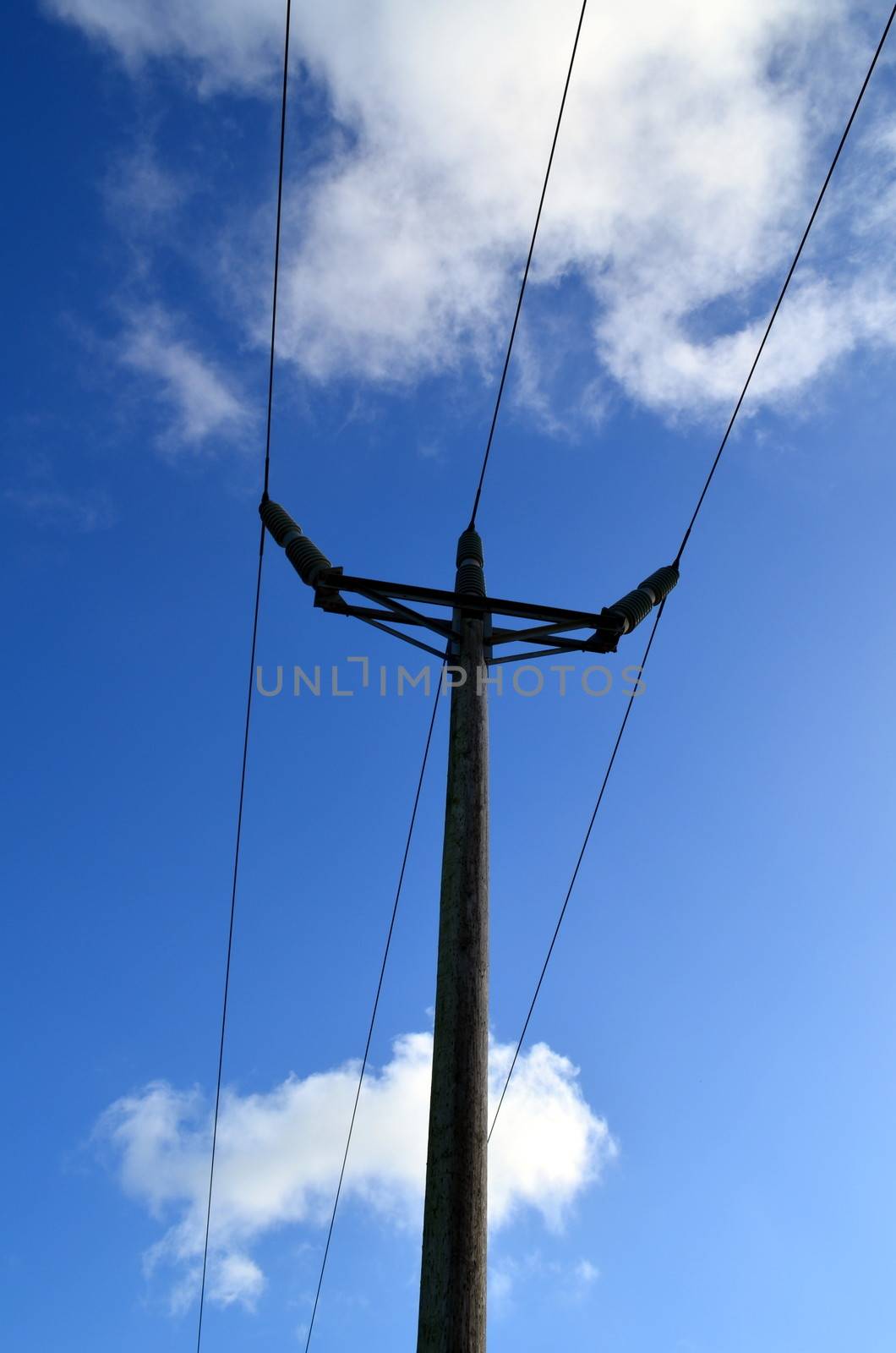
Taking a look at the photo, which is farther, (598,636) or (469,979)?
(598,636)

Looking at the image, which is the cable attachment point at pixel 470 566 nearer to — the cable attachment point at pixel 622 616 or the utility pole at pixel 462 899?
the utility pole at pixel 462 899

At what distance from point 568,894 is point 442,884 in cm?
619

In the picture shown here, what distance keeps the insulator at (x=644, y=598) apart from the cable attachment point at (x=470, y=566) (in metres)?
0.95

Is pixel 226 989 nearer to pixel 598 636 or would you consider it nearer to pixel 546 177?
pixel 598 636

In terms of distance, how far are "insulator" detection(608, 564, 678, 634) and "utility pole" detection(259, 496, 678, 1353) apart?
1cm

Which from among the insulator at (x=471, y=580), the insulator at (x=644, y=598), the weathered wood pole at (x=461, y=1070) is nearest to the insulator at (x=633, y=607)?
the insulator at (x=644, y=598)

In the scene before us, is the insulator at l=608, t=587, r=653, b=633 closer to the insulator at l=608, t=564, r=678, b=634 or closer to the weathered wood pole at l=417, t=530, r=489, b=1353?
the insulator at l=608, t=564, r=678, b=634

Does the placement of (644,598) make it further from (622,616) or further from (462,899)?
(462,899)

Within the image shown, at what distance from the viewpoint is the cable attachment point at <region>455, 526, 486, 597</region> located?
625 cm

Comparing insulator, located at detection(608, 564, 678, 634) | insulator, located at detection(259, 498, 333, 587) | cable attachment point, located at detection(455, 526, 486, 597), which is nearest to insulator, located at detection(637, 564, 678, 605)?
insulator, located at detection(608, 564, 678, 634)

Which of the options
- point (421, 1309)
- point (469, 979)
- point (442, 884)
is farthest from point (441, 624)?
point (421, 1309)

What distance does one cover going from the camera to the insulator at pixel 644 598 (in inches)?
261

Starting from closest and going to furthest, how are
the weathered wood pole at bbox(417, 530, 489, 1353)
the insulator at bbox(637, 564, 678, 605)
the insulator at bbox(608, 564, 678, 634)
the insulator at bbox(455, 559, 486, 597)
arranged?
the weathered wood pole at bbox(417, 530, 489, 1353) < the insulator at bbox(455, 559, 486, 597) < the insulator at bbox(608, 564, 678, 634) < the insulator at bbox(637, 564, 678, 605)

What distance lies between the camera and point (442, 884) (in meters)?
4.50
